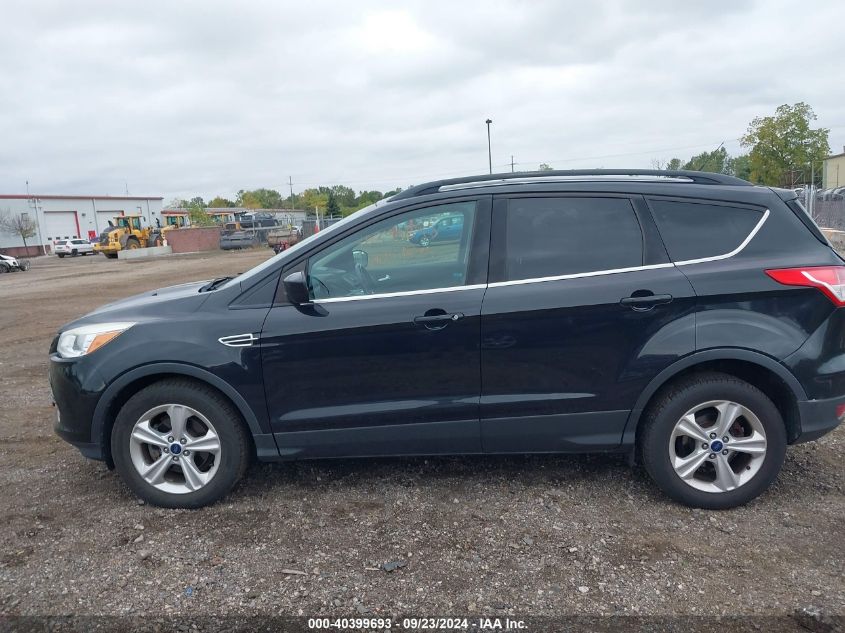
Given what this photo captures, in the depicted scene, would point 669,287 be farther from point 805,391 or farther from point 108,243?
point 108,243

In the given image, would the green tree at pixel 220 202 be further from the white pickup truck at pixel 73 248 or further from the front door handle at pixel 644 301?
the front door handle at pixel 644 301

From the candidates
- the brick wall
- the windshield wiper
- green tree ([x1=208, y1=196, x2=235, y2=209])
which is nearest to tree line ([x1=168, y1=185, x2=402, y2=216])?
green tree ([x1=208, y1=196, x2=235, y2=209])

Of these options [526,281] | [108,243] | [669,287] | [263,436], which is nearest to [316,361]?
[263,436]

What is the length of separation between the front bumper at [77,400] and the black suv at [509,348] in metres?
0.01

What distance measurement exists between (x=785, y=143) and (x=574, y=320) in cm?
5283

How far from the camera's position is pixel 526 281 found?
3.42 metres

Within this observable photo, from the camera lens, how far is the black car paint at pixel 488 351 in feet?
10.8

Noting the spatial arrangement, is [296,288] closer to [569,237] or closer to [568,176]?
[569,237]

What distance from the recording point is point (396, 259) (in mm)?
3670

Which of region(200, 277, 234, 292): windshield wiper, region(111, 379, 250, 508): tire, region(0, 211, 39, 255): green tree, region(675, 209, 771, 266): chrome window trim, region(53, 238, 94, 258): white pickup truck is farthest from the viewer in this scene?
region(0, 211, 39, 255): green tree

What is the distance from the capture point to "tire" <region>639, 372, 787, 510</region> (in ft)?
10.9

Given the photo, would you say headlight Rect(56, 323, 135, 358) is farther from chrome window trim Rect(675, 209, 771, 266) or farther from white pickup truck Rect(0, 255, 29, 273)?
white pickup truck Rect(0, 255, 29, 273)

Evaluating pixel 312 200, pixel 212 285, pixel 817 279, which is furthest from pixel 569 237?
pixel 312 200

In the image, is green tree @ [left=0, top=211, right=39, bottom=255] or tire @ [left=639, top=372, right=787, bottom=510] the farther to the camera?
green tree @ [left=0, top=211, right=39, bottom=255]
